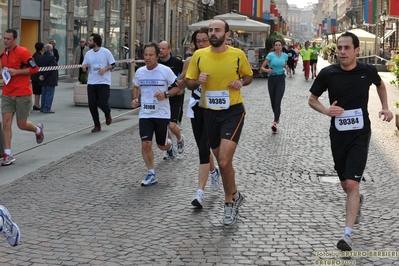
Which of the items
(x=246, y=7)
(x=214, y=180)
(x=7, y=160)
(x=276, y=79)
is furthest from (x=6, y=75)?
(x=246, y=7)

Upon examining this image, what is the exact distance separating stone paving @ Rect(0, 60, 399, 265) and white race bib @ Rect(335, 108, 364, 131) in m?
0.91

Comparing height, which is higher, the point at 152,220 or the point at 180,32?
the point at 180,32

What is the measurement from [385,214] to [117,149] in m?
5.53

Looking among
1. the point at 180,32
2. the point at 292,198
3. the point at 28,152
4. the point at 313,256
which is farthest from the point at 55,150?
the point at 180,32

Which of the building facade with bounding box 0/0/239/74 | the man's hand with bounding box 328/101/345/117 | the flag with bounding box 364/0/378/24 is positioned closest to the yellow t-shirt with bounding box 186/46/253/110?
the man's hand with bounding box 328/101/345/117

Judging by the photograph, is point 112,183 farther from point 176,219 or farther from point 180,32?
point 180,32

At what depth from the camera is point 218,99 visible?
709 cm

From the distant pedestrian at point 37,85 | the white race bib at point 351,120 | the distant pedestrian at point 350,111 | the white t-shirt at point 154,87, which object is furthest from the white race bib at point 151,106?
the distant pedestrian at point 37,85

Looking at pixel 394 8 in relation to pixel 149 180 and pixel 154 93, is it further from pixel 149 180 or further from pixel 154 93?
pixel 149 180

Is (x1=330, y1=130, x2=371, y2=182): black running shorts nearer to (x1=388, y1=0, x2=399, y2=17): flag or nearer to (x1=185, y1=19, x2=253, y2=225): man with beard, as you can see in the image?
(x1=185, y1=19, x2=253, y2=225): man with beard

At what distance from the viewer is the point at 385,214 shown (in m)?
7.43

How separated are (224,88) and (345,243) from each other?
6.21ft

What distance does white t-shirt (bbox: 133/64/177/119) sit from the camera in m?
9.30

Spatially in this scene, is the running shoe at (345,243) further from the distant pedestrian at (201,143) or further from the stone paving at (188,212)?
the distant pedestrian at (201,143)
